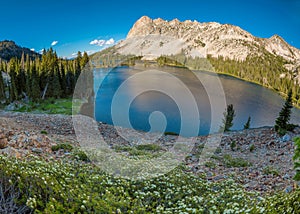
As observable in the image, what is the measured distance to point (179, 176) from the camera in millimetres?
6629

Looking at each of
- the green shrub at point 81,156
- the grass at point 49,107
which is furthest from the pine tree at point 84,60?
the green shrub at point 81,156

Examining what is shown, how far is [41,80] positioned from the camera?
164 ft

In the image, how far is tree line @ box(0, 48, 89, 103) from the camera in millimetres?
46406

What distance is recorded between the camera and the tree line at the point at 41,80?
152 ft

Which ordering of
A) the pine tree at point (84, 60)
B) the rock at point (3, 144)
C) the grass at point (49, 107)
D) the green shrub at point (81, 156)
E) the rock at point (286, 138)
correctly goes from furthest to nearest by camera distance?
the pine tree at point (84, 60) < the grass at point (49, 107) < the rock at point (286, 138) < the green shrub at point (81, 156) < the rock at point (3, 144)

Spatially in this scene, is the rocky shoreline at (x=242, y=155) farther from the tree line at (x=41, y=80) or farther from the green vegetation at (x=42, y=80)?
the tree line at (x=41, y=80)

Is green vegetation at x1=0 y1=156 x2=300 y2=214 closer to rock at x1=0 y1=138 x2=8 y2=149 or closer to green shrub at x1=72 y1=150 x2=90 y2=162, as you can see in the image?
green shrub at x1=72 y1=150 x2=90 y2=162

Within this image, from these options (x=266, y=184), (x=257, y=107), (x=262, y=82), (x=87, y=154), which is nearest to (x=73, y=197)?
(x=87, y=154)

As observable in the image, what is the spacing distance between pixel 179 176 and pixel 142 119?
31.9 m

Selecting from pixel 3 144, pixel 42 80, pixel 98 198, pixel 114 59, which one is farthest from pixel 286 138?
pixel 42 80

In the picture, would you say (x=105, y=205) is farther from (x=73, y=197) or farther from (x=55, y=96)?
(x=55, y=96)

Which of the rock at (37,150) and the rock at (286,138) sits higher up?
the rock at (37,150)

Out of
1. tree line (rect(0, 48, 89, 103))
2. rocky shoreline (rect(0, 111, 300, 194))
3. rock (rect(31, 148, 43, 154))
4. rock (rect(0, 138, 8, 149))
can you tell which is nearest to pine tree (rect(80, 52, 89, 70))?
tree line (rect(0, 48, 89, 103))

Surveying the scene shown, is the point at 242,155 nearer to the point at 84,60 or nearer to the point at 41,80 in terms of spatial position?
the point at 41,80
